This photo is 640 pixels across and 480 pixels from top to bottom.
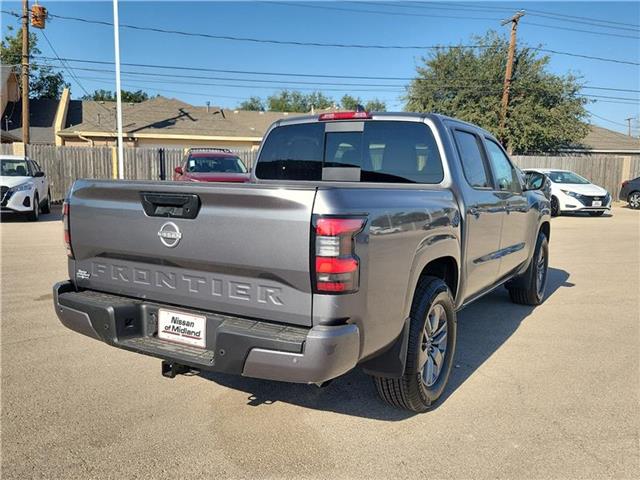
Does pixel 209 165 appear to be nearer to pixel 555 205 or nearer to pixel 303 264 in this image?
pixel 555 205

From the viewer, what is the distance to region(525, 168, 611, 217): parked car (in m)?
17.6

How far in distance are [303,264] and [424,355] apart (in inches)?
52.9

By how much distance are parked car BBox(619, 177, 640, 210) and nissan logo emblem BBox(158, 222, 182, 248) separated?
888 inches

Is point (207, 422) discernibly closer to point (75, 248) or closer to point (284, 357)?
point (284, 357)

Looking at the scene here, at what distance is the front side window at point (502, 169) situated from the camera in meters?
4.90

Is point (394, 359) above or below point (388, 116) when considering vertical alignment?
below

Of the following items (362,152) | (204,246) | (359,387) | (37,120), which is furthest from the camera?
(37,120)

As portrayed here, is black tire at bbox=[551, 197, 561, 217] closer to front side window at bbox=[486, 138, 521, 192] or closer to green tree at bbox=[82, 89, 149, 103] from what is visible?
front side window at bbox=[486, 138, 521, 192]

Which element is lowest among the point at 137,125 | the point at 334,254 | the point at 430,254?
the point at 430,254

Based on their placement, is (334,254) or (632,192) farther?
(632,192)

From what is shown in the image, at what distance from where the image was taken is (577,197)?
696 inches

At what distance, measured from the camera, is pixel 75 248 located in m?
3.42

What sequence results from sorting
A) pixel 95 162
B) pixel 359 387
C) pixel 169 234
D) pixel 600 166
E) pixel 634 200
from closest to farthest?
pixel 169 234
pixel 359 387
pixel 95 162
pixel 634 200
pixel 600 166

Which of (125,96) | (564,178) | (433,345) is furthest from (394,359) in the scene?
(125,96)
